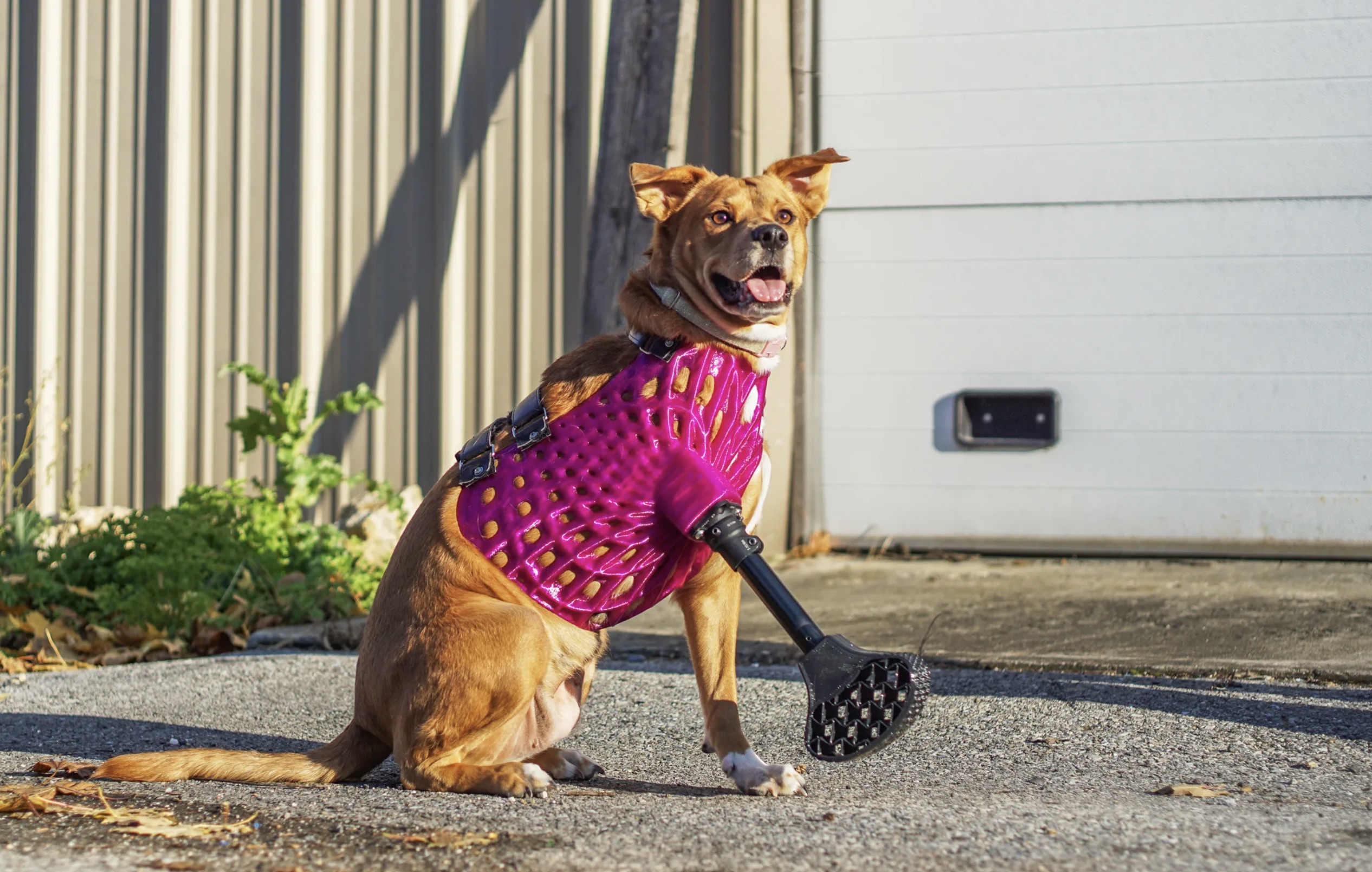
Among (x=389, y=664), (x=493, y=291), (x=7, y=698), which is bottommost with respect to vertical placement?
(x=7, y=698)

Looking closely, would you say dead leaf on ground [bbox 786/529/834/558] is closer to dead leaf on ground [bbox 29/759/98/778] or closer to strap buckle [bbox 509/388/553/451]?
strap buckle [bbox 509/388/553/451]

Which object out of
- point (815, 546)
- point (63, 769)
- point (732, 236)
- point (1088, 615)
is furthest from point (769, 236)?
point (815, 546)

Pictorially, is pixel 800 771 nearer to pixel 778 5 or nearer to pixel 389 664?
pixel 389 664

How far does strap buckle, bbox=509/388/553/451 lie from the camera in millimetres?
2965

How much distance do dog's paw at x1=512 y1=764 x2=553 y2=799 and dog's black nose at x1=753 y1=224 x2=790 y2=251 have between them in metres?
1.27

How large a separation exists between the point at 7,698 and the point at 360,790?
1.92 meters

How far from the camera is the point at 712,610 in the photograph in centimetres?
298

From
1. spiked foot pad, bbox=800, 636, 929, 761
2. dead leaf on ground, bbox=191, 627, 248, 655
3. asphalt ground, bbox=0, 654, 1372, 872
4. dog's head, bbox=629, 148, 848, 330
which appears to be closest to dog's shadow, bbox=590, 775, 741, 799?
asphalt ground, bbox=0, 654, 1372, 872

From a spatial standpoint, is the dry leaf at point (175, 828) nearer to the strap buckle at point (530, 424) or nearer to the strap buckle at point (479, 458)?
the strap buckle at point (479, 458)

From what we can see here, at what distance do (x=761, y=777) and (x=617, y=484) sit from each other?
69 centimetres

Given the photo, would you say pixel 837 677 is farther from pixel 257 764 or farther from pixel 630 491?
pixel 257 764

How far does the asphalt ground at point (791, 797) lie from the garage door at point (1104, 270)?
2.28 metres

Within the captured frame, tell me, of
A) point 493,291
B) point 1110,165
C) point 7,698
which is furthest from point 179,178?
point 1110,165

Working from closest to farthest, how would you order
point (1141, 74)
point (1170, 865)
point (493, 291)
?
point (1170, 865) → point (1141, 74) → point (493, 291)
